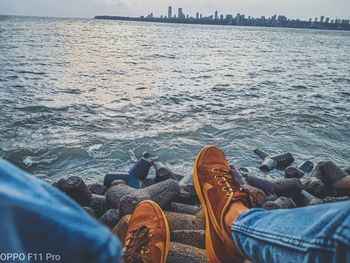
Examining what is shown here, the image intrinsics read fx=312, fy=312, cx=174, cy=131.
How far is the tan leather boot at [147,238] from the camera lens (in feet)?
6.70

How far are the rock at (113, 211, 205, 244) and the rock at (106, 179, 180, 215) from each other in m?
0.22

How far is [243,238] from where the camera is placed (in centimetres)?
167

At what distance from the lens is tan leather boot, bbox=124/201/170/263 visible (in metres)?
2.04

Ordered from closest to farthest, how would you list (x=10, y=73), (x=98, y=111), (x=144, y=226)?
1. (x=144, y=226)
2. (x=98, y=111)
3. (x=10, y=73)

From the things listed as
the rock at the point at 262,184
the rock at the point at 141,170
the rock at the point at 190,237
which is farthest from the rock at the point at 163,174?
the rock at the point at 190,237

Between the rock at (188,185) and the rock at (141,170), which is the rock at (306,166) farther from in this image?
the rock at (141,170)

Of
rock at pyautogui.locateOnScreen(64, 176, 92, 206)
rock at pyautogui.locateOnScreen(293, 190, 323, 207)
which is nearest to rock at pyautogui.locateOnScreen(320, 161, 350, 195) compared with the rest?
rock at pyautogui.locateOnScreen(293, 190, 323, 207)

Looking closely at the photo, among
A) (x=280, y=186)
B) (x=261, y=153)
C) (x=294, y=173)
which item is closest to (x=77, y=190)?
(x=280, y=186)

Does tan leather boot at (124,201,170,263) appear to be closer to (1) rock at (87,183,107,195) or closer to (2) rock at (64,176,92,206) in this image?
(2) rock at (64,176,92,206)

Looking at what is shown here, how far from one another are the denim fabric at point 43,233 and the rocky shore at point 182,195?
5.82ft

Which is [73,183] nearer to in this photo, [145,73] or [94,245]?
[94,245]

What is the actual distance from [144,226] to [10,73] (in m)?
12.1

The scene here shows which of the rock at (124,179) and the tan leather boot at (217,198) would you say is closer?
the tan leather boot at (217,198)

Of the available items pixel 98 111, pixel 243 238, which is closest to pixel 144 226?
pixel 243 238
